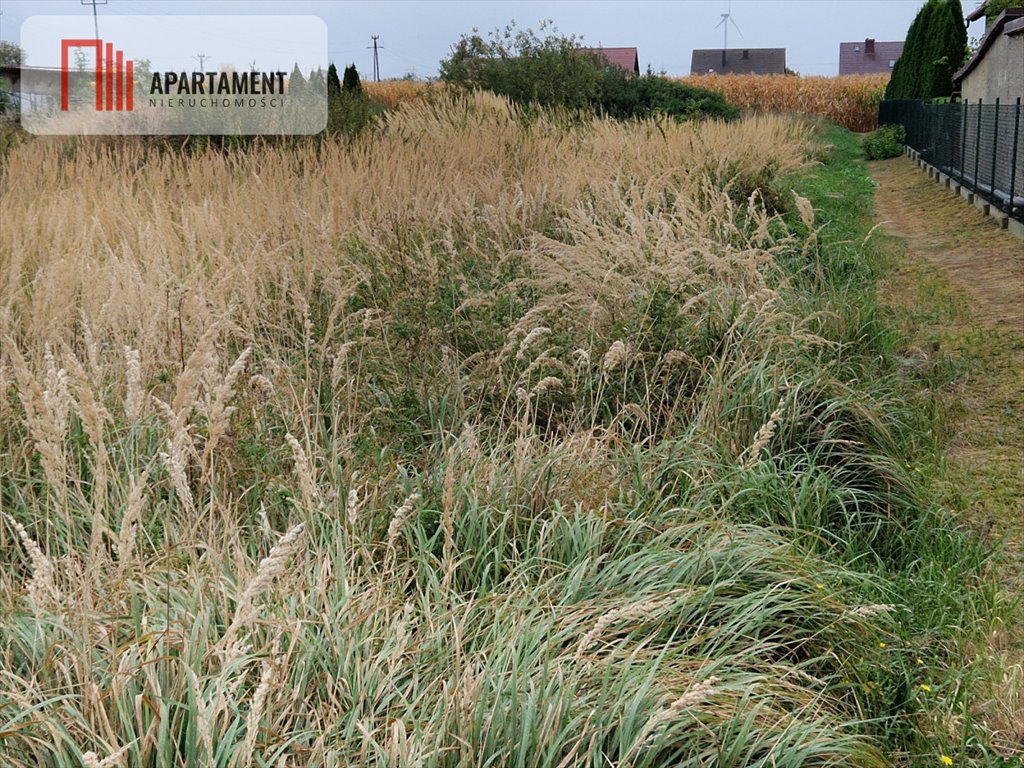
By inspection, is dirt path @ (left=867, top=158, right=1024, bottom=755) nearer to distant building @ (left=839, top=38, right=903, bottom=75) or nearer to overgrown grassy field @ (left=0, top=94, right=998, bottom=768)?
overgrown grassy field @ (left=0, top=94, right=998, bottom=768)

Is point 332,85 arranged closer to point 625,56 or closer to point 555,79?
point 555,79

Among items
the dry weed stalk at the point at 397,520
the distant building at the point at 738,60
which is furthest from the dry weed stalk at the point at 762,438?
the distant building at the point at 738,60

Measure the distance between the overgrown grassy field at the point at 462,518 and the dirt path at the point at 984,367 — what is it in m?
0.15

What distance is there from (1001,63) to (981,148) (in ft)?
15.5

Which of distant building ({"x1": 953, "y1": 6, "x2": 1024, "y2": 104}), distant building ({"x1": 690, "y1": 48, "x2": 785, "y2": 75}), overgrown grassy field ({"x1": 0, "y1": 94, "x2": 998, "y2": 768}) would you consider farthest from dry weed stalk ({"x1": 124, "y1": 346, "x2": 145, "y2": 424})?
distant building ({"x1": 690, "y1": 48, "x2": 785, "y2": 75})

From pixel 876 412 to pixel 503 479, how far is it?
2.00 meters

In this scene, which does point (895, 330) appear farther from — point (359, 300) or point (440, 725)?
point (440, 725)

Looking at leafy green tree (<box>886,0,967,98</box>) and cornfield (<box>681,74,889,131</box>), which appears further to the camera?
cornfield (<box>681,74,889,131</box>)

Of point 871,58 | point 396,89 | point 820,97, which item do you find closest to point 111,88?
point 396,89

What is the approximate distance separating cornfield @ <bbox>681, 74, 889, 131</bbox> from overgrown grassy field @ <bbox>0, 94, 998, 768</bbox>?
1320 inches

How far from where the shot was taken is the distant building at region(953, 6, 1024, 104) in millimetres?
15133

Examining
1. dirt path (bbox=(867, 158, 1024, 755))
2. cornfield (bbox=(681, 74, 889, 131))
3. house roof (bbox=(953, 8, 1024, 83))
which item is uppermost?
cornfield (bbox=(681, 74, 889, 131))

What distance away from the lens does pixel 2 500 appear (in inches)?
126

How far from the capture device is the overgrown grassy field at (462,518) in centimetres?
201
